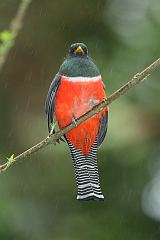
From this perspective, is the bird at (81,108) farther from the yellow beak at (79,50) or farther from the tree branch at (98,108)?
the tree branch at (98,108)

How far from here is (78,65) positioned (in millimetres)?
3424

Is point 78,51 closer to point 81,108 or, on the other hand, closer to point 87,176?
point 81,108

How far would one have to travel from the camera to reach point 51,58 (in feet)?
27.3

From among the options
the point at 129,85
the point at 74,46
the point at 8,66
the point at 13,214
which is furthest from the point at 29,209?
the point at 129,85

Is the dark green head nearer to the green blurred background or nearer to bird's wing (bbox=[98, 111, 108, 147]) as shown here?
bird's wing (bbox=[98, 111, 108, 147])

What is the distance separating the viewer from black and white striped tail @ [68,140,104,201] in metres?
3.13

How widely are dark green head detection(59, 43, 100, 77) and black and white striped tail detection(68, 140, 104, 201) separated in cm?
34

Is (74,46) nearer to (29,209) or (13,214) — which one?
(13,214)

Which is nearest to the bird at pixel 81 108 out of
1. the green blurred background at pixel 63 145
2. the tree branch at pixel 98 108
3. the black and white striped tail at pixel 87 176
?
the black and white striped tail at pixel 87 176

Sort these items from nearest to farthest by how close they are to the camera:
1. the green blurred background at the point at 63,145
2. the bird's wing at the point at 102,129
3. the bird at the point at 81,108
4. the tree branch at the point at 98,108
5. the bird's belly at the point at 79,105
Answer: the tree branch at the point at 98,108, the bird at the point at 81,108, the bird's belly at the point at 79,105, the bird's wing at the point at 102,129, the green blurred background at the point at 63,145

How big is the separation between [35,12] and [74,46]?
4.87m

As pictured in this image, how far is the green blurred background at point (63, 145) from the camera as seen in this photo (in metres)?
7.68

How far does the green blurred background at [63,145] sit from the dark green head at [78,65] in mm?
3858

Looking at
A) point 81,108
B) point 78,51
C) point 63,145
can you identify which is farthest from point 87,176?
point 63,145
